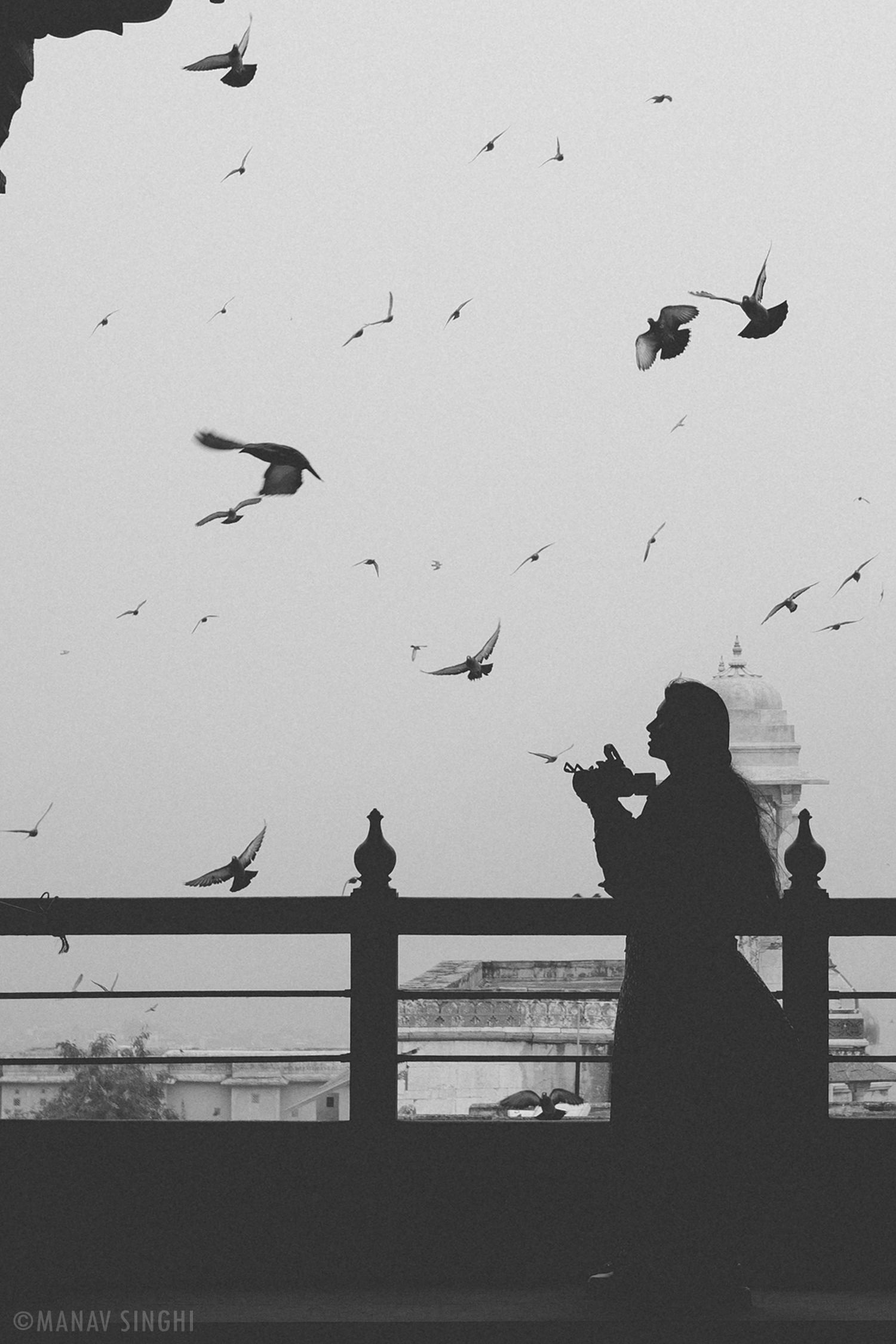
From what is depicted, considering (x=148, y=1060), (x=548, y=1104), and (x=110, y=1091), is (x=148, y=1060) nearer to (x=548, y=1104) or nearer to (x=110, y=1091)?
(x=110, y=1091)

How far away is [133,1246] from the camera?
3455 mm

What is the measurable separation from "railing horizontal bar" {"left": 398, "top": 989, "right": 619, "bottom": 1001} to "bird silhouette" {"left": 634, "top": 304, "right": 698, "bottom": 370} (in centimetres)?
194

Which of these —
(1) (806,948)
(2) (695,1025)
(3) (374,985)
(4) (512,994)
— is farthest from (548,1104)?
(2) (695,1025)

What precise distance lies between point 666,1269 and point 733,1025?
60 centimetres

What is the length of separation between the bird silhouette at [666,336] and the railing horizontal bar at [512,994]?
1.94 m

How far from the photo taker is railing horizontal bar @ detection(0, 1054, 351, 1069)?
137 inches

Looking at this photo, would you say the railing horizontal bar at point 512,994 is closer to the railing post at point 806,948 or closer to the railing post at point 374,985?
the railing post at point 374,985

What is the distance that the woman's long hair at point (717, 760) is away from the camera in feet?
9.32

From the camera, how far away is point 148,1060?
348 cm

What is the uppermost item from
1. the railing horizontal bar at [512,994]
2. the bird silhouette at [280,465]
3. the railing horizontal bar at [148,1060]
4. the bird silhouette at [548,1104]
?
the bird silhouette at [280,465]

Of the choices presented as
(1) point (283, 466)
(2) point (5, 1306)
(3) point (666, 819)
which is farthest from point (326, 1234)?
(1) point (283, 466)

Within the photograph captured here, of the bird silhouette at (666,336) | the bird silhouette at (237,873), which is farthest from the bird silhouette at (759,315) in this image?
the bird silhouette at (237,873)

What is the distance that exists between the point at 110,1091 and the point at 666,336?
3099 mm

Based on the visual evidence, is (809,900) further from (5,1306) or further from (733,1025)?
(5,1306)
